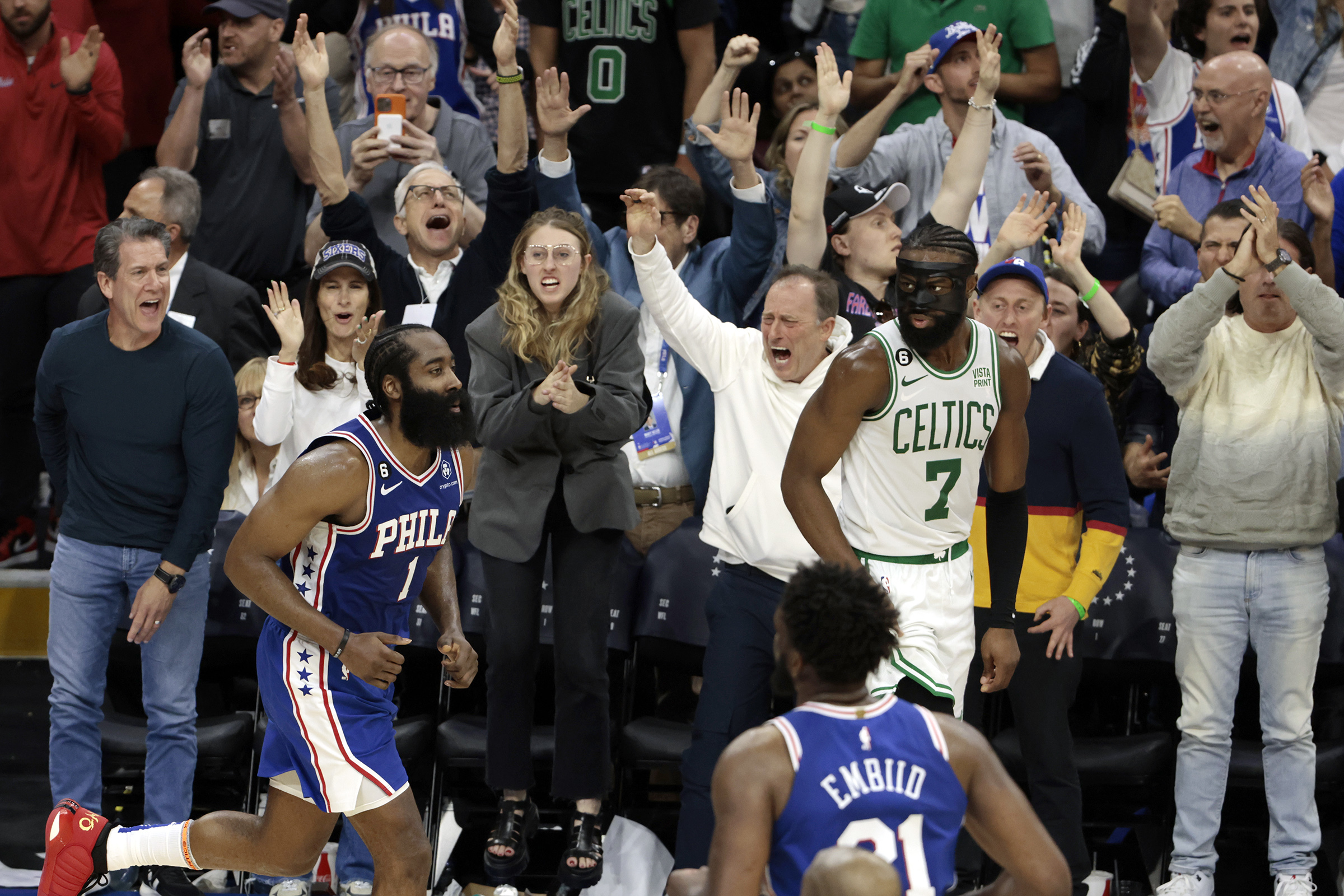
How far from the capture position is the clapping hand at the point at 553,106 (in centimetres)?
645

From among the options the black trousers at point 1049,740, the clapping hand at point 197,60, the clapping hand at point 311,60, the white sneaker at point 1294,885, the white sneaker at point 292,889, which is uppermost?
the clapping hand at point 197,60

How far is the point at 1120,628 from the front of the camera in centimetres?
620

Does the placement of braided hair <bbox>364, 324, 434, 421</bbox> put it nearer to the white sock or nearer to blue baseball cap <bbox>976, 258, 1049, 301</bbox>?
the white sock

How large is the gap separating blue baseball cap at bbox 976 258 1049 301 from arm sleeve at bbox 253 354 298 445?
108 inches

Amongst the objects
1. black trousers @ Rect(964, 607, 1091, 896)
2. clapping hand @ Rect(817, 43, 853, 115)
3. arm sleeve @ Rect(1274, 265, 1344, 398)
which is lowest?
black trousers @ Rect(964, 607, 1091, 896)

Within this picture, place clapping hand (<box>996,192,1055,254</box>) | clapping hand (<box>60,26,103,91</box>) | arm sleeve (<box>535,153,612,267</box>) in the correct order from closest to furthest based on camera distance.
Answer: clapping hand (<box>996,192,1055,254</box>) → arm sleeve (<box>535,153,612,267</box>) → clapping hand (<box>60,26,103,91</box>)

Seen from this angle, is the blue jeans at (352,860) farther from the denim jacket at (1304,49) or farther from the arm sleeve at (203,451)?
the denim jacket at (1304,49)

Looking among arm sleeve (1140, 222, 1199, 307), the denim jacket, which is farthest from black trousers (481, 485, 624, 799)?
the denim jacket

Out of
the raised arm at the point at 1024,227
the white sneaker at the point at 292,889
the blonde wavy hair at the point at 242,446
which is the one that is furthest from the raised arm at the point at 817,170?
the white sneaker at the point at 292,889

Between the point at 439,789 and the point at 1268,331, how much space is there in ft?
12.0

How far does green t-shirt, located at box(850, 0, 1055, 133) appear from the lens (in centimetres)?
803

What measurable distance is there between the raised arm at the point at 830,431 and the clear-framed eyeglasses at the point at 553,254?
136cm

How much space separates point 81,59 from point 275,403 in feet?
8.55

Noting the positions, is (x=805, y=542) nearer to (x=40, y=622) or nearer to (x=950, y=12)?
(x=950, y=12)
